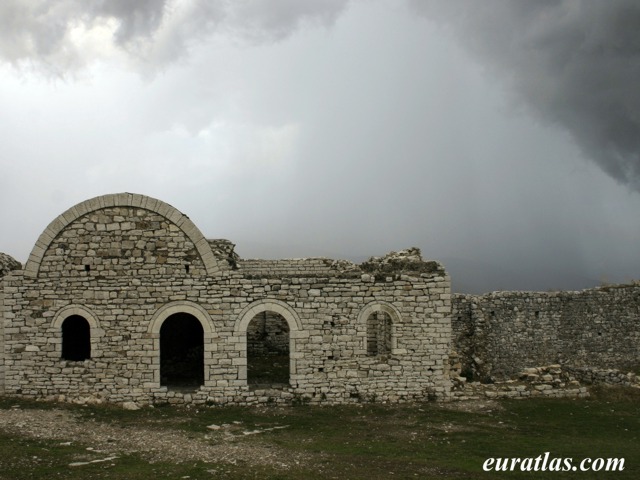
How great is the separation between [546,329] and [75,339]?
1845cm

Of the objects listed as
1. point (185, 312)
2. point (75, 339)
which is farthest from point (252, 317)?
point (75, 339)

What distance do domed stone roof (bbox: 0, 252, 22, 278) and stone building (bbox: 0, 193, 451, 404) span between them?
157cm

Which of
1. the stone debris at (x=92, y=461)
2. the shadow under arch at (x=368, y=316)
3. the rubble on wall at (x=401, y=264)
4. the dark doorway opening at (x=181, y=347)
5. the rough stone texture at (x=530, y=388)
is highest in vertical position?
the rubble on wall at (x=401, y=264)

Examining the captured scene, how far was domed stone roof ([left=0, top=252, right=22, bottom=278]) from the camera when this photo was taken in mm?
17250

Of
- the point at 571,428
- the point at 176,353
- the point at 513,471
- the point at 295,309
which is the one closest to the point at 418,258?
the point at 295,309

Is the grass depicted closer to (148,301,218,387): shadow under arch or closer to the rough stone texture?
the rough stone texture

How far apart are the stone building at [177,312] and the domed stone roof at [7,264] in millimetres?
1573

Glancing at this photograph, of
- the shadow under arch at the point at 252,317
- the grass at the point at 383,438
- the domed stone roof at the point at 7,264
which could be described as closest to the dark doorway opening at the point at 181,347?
the shadow under arch at the point at 252,317

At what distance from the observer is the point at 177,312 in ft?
51.6

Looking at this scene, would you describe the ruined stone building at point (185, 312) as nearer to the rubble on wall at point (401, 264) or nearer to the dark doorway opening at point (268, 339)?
the rubble on wall at point (401, 264)

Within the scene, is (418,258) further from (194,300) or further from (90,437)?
(90,437)

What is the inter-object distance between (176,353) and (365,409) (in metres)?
8.29

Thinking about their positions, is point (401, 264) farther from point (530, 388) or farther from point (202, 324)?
point (202, 324)

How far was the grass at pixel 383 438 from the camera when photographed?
1003cm
